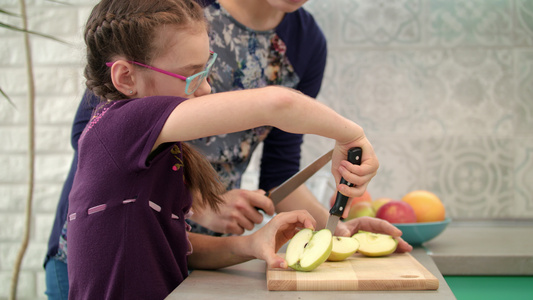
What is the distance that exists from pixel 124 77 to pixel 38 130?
131 centimetres

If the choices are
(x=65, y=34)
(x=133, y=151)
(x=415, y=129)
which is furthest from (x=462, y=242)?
(x=65, y=34)

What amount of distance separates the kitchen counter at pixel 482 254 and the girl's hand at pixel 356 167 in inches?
21.9

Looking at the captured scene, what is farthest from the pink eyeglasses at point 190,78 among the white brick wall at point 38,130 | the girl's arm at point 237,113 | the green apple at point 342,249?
the white brick wall at point 38,130

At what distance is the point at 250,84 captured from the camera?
137 cm

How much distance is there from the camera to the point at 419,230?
54.0 inches

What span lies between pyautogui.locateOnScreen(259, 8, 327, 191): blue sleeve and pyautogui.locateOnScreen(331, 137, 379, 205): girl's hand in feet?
1.92

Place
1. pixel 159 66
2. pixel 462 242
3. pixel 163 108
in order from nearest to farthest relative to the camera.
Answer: pixel 163 108 → pixel 159 66 → pixel 462 242

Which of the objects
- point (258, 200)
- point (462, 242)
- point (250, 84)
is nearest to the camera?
point (258, 200)

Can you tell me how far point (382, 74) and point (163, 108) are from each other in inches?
60.0

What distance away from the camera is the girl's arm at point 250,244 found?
0.98 meters

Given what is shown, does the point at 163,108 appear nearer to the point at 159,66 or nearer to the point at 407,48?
the point at 159,66

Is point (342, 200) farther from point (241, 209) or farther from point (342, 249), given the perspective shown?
point (241, 209)

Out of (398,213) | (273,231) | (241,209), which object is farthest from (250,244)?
(398,213)

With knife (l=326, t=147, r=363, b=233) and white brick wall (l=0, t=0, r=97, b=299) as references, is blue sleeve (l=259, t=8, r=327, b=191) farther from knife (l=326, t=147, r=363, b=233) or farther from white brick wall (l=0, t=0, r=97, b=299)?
white brick wall (l=0, t=0, r=97, b=299)
